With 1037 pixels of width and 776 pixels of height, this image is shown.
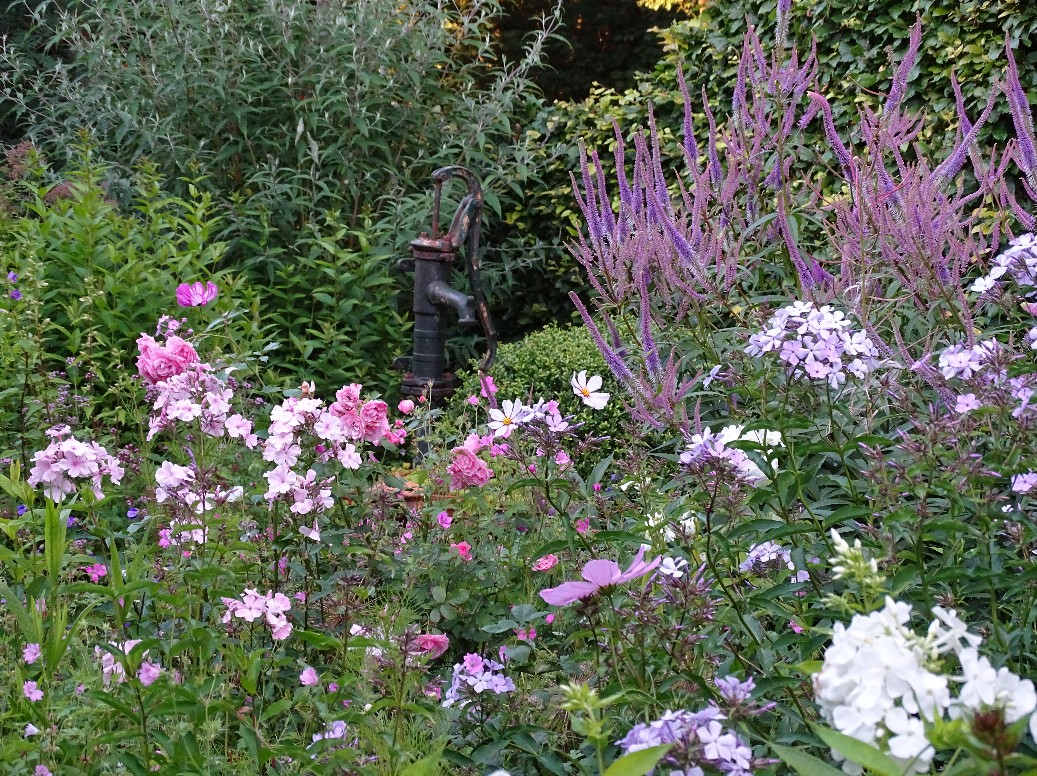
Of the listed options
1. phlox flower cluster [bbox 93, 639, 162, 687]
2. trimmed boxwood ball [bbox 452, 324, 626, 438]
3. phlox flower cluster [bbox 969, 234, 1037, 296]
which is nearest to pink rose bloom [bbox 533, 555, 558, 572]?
phlox flower cluster [bbox 93, 639, 162, 687]

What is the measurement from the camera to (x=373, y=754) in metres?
1.79

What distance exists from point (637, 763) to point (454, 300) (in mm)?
3570

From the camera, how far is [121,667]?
192cm

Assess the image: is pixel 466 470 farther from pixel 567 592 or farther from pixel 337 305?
pixel 337 305

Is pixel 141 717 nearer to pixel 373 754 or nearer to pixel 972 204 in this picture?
pixel 373 754

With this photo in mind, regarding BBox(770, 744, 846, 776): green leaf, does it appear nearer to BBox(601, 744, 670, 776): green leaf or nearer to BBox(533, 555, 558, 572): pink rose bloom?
BBox(601, 744, 670, 776): green leaf

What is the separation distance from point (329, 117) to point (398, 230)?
0.70m

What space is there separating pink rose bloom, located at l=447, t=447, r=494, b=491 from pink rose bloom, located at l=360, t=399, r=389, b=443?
0.89ft

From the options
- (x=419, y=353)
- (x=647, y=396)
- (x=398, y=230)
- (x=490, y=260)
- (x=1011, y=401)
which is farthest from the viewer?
(x=490, y=260)

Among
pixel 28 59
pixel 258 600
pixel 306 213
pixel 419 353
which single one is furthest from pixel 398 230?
pixel 28 59

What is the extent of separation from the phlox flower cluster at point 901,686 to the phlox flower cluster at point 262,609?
1199mm

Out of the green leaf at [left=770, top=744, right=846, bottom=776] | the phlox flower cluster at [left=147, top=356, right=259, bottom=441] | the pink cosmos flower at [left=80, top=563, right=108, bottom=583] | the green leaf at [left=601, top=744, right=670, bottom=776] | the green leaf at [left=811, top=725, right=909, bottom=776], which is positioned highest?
the phlox flower cluster at [left=147, top=356, right=259, bottom=441]

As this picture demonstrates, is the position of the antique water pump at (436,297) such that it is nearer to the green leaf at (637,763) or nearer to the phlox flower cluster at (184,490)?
the phlox flower cluster at (184,490)

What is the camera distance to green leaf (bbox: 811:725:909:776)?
831 mm
